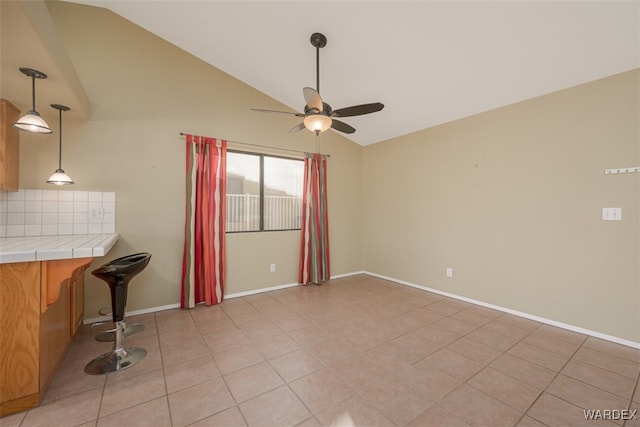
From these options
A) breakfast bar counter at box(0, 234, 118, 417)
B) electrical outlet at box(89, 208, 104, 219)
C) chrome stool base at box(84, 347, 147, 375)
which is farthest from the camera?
electrical outlet at box(89, 208, 104, 219)

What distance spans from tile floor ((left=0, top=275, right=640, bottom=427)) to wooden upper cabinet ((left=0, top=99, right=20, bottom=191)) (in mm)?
1595

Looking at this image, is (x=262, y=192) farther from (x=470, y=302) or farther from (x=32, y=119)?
(x=470, y=302)

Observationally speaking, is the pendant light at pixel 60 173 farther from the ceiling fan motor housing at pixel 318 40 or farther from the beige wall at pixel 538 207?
the beige wall at pixel 538 207

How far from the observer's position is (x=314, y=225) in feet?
14.0

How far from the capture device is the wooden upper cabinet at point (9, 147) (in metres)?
2.19

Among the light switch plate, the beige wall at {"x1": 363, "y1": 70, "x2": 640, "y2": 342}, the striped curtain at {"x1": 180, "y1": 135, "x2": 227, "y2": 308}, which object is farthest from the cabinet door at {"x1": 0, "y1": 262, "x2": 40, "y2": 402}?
the light switch plate

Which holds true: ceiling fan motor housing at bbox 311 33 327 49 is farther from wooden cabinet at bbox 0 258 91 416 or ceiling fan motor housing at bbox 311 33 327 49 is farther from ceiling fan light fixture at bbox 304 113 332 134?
wooden cabinet at bbox 0 258 91 416

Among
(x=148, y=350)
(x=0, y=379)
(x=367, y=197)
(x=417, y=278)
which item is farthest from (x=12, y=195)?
(x=417, y=278)

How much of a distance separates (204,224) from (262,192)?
3.34ft

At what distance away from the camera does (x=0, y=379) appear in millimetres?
1500

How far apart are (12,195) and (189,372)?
243 cm

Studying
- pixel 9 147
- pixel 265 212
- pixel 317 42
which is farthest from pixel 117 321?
pixel 317 42

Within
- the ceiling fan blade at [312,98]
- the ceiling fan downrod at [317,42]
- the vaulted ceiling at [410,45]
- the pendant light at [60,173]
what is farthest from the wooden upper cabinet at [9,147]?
the ceiling fan downrod at [317,42]

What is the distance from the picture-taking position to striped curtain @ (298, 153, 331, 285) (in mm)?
4195
